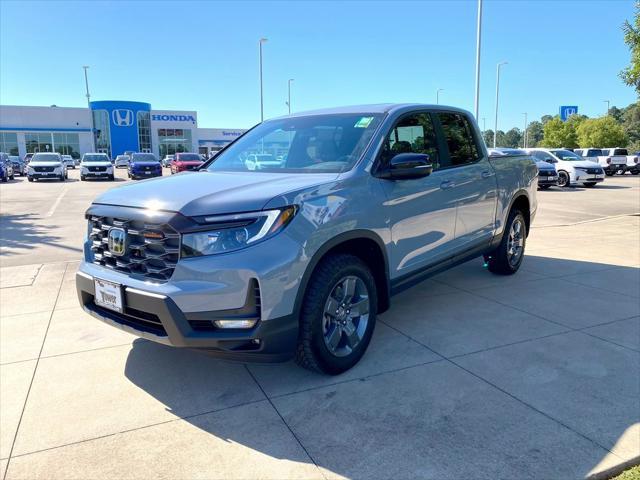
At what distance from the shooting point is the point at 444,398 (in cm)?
323

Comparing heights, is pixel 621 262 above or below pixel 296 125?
below

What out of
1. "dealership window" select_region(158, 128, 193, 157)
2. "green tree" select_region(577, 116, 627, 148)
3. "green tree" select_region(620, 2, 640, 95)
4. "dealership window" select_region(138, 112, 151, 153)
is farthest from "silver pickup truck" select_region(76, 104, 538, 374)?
"dealership window" select_region(158, 128, 193, 157)

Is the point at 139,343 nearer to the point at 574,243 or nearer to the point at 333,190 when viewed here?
the point at 333,190

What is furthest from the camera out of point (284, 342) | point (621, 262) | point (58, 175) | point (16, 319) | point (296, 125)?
point (58, 175)

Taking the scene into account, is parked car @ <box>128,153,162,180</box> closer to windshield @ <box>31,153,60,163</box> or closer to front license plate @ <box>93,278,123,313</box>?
windshield @ <box>31,153,60,163</box>

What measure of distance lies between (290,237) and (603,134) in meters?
62.4

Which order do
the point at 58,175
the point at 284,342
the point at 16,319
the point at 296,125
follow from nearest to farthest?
the point at 284,342 → the point at 296,125 → the point at 16,319 → the point at 58,175

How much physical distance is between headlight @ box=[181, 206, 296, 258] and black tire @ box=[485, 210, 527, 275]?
3.98 meters

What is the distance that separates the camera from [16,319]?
15.8 feet

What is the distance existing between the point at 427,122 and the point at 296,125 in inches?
47.6

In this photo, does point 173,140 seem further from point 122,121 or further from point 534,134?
point 534,134

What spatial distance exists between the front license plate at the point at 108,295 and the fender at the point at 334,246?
112cm

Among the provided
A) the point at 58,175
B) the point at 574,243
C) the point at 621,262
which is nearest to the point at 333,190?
the point at 621,262

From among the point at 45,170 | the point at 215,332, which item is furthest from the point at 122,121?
the point at 215,332
